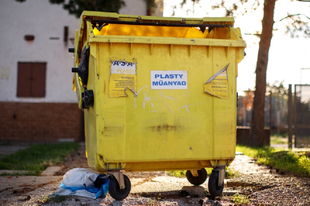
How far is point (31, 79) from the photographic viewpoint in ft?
39.6

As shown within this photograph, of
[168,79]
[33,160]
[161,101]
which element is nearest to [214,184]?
[161,101]

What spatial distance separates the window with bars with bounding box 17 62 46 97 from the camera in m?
12.0

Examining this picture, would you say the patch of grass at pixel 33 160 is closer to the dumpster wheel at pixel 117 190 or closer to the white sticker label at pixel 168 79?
the dumpster wheel at pixel 117 190

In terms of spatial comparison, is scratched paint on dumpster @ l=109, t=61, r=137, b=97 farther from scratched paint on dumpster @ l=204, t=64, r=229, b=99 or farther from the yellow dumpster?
scratched paint on dumpster @ l=204, t=64, r=229, b=99

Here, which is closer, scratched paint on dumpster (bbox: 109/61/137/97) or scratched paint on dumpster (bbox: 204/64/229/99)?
scratched paint on dumpster (bbox: 109/61/137/97)

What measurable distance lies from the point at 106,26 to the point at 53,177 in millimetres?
2412

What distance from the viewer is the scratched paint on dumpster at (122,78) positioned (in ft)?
12.8

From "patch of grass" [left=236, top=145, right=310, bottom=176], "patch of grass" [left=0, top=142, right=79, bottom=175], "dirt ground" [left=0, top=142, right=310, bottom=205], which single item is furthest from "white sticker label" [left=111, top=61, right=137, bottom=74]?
"patch of grass" [left=236, top=145, right=310, bottom=176]

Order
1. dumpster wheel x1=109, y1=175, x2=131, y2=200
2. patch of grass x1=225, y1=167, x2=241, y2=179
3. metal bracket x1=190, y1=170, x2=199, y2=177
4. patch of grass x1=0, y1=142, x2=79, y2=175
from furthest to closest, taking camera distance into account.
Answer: patch of grass x1=0, y1=142, x2=79, y2=175 → patch of grass x1=225, y1=167, x2=241, y2=179 → metal bracket x1=190, y1=170, x2=199, y2=177 → dumpster wheel x1=109, y1=175, x2=131, y2=200

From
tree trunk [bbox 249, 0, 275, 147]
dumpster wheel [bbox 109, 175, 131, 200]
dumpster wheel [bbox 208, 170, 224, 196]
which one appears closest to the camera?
dumpster wheel [bbox 109, 175, 131, 200]

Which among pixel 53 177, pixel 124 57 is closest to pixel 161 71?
pixel 124 57

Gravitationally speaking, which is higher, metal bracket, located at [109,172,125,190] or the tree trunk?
the tree trunk

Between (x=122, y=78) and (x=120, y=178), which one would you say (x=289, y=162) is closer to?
(x=120, y=178)

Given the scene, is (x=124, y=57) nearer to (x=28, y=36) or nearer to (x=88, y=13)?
(x=88, y=13)
